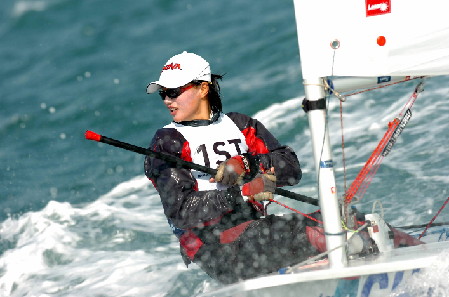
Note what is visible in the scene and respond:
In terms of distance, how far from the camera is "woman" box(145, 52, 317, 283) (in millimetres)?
3074

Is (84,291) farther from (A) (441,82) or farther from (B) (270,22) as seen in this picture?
(B) (270,22)

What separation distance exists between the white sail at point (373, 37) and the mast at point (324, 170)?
8 cm

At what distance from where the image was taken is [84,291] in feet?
15.3

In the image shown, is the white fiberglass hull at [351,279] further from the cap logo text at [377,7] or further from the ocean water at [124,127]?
the cap logo text at [377,7]

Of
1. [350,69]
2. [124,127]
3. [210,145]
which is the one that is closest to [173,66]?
[210,145]

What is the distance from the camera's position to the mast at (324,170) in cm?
271

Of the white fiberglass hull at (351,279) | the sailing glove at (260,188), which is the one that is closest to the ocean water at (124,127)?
the white fiberglass hull at (351,279)

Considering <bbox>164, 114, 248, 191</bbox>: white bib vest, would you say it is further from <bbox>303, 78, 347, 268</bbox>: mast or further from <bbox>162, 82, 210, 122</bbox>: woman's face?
<bbox>303, 78, 347, 268</bbox>: mast

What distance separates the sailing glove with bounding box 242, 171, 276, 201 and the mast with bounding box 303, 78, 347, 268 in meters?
0.28

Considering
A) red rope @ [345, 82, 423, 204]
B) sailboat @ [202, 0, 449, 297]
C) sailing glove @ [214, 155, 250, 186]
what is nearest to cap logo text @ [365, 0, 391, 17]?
sailboat @ [202, 0, 449, 297]

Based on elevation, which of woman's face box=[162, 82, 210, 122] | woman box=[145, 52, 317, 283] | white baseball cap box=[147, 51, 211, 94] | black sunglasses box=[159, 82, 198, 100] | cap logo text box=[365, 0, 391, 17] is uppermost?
cap logo text box=[365, 0, 391, 17]

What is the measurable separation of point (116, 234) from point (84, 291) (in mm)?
898

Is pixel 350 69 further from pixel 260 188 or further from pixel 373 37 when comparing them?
pixel 260 188

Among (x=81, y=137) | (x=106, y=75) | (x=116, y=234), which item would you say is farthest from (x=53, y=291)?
(x=106, y=75)
